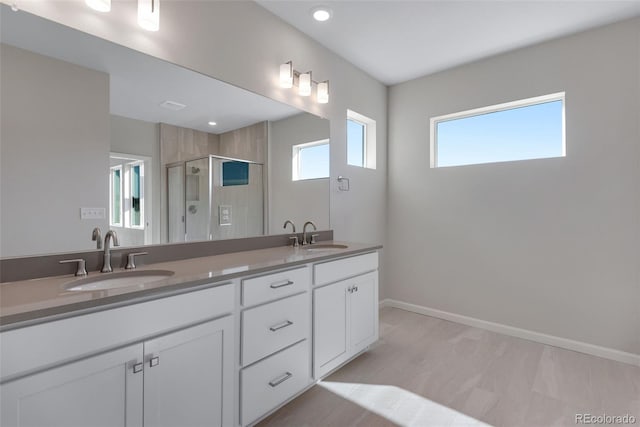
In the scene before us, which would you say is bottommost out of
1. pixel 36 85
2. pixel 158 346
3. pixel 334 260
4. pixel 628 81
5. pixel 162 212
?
pixel 158 346

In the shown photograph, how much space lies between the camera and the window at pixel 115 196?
1.54m

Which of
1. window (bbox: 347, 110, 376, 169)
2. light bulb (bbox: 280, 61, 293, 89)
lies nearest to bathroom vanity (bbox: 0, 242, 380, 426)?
light bulb (bbox: 280, 61, 293, 89)

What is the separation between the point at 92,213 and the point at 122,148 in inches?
14.6

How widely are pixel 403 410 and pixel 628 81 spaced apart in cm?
284

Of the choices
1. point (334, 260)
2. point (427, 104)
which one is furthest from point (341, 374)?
point (427, 104)

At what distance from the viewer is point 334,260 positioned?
2039mm

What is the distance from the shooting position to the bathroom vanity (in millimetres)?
910

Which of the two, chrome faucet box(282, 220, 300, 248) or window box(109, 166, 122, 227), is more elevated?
window box(109, 166, 122, 227)

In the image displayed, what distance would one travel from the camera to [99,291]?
3.51 feet

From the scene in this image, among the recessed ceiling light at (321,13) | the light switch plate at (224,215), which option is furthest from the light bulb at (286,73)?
the light switch plate at (224,215)

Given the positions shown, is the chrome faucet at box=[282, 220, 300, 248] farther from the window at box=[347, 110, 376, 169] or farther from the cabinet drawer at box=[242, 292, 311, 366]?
the window at box=[347, 110, 376, 169]

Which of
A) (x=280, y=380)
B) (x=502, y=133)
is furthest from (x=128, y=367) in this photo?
(x=502, y=133)

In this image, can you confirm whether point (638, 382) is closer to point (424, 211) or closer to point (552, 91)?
point (424, 211)

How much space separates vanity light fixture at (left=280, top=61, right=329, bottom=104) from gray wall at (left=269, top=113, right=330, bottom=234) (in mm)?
183
